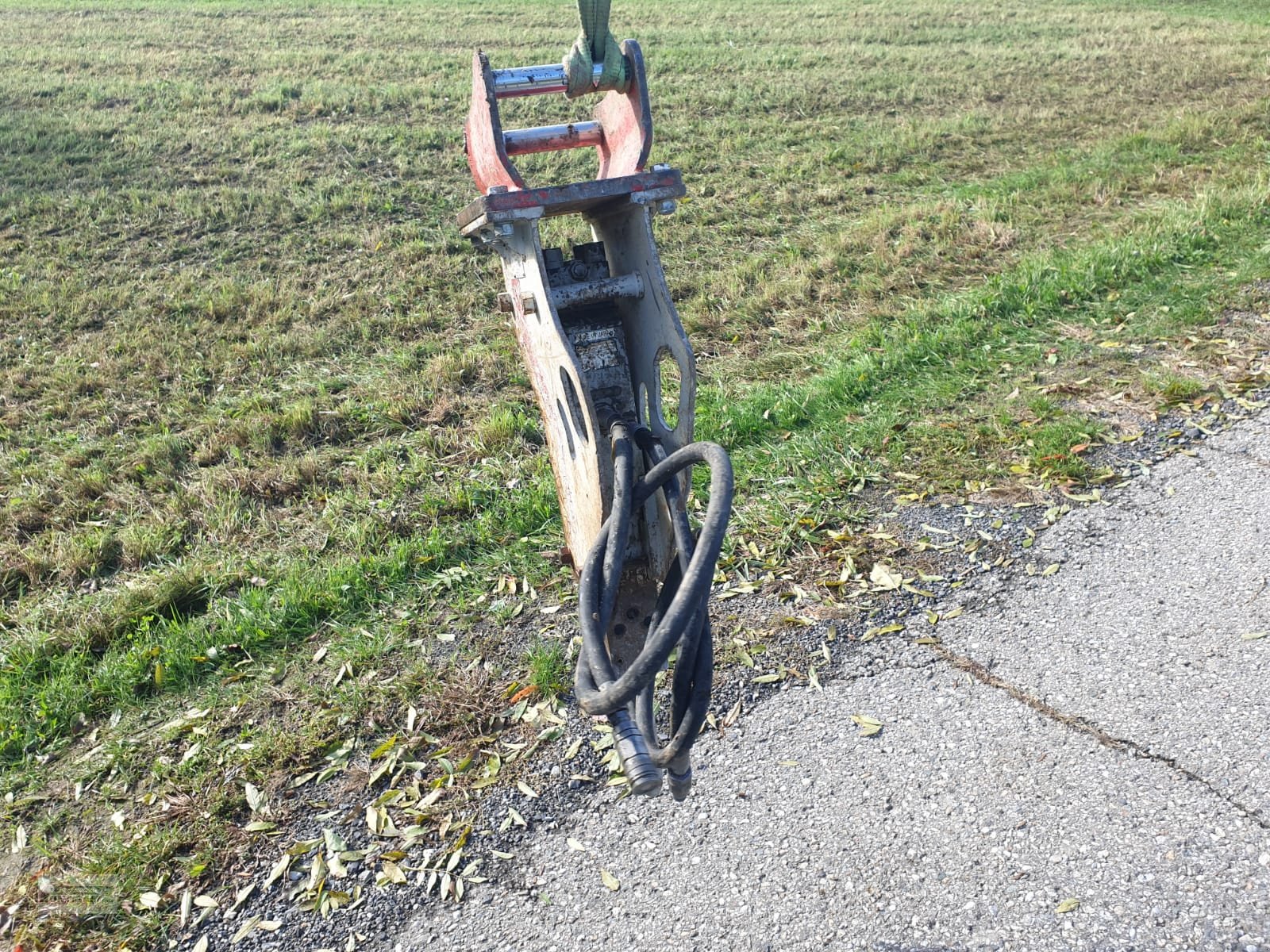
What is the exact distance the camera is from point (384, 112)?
13.4 meters

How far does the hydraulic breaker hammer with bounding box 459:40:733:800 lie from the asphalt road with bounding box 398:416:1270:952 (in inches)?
26.4

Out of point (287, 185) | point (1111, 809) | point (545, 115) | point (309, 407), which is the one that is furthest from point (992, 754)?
point (545, 115)

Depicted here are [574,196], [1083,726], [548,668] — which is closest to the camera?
[574,196]

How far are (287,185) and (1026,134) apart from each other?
8.93 meters

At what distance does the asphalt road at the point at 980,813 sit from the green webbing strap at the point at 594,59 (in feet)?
7.10

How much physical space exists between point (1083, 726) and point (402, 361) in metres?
5.30

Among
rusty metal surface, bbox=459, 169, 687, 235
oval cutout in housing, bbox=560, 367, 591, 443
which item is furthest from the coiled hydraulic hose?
rusty metal surface, bbox=459, 169, 687, 235

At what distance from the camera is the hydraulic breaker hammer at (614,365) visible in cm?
220

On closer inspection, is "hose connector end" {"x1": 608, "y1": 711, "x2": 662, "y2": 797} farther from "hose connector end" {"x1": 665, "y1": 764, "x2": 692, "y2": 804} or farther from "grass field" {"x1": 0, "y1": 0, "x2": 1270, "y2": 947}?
"grass field" {"x1": 0, "y1": 0, "x2": 1270, "y2": 947}

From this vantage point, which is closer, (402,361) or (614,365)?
(614,365)

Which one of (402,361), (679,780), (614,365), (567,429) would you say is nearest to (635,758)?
(679,780)

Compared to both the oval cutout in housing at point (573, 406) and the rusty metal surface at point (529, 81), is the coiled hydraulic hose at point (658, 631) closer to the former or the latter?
the oval cutout in housing at point (573, 406)

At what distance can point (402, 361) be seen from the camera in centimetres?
710

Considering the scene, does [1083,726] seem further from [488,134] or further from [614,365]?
[488,134]
